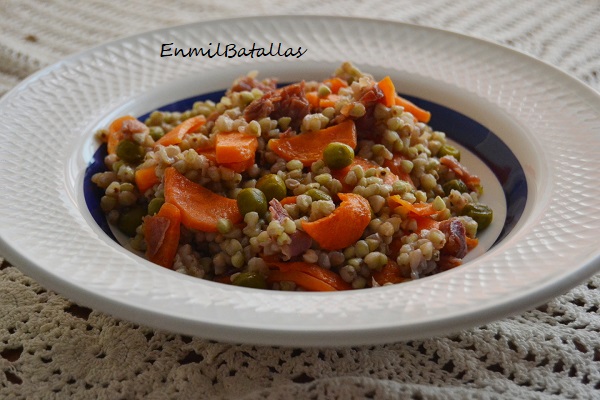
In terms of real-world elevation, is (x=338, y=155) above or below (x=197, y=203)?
above

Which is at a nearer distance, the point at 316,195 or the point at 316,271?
the point at 316,271

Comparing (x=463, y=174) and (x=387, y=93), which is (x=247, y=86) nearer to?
(x=387, y=93)

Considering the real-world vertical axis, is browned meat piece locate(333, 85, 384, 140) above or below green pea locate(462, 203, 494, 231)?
above

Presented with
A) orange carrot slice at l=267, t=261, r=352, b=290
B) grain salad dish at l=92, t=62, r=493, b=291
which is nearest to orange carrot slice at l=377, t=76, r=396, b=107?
grain salad dish at l=92, t=62, r=493, b=291

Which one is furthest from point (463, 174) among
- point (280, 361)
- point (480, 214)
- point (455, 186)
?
point (280, 361)

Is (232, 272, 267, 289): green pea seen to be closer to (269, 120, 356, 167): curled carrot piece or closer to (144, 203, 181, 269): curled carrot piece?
(144, 203, 181, 269): curled carrot piece

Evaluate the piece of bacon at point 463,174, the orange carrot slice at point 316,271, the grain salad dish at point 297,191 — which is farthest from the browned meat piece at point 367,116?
the orange carrot slice at point 316,271
